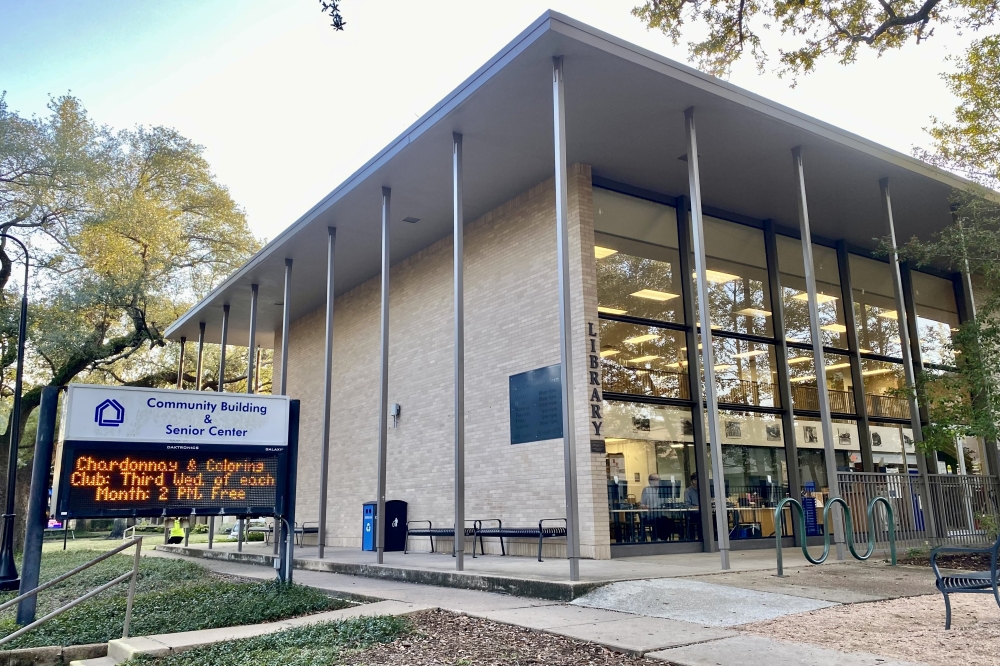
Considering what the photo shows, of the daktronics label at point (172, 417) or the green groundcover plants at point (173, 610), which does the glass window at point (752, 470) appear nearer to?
the green groundcover plants at point (173, 610)

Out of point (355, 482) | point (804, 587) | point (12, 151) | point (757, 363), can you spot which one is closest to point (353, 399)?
point (355, 482)

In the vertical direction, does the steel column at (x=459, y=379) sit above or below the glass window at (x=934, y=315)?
below

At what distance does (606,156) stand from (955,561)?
8.66 m

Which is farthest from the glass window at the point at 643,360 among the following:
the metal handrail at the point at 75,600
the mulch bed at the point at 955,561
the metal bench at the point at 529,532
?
the metal handrail at the point at 75,600

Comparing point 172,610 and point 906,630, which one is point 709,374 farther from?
point 172,610

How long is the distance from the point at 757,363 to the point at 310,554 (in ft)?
33.7

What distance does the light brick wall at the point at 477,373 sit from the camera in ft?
43.2

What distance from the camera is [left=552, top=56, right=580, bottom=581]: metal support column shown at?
8.97 meters

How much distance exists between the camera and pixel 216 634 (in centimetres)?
694

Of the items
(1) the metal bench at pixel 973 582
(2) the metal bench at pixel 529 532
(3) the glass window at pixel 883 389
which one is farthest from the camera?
(3) the glass window at pixel 883 389

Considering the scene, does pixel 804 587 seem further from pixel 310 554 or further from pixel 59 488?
pixel 310 554

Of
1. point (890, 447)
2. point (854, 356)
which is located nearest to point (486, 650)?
point (854, 356)

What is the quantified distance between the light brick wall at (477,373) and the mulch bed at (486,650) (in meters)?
5.68

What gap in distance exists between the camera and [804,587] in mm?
8531
